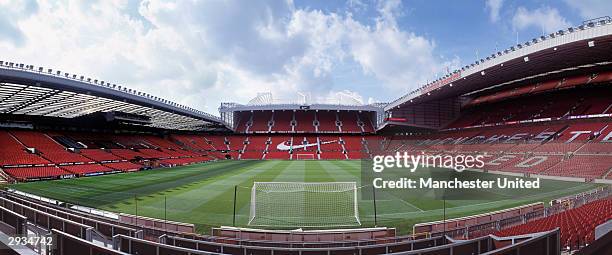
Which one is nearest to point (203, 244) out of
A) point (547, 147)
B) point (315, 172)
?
point (315, 172)

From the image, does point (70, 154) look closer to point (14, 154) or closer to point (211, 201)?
point (14, 154)

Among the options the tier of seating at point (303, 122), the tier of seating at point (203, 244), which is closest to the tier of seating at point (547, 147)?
the tier of seating at point (203, 244)

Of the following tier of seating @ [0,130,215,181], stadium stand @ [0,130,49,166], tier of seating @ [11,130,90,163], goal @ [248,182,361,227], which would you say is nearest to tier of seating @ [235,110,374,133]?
tier of seating @ [0,130,215,181]

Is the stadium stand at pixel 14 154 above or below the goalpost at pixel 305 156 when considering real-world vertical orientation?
above

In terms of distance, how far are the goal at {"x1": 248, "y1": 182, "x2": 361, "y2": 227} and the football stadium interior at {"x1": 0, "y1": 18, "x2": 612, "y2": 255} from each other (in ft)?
0.40

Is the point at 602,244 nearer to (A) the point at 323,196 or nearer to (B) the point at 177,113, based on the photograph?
(A) the point at 323,196

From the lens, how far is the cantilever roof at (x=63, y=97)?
66.4 ft

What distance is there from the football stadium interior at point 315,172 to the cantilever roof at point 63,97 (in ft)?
0.39

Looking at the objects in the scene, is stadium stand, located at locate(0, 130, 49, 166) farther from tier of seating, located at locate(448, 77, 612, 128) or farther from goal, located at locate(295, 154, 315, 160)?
tier of seating, located at locate(448, 77, 612, 128)

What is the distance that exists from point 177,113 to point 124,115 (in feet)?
19.3

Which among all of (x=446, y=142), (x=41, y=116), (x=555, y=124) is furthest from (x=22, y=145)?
(x=555, y=124)

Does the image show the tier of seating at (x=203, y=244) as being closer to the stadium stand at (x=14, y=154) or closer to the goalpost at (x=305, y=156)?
the stadium stand at (x=14, y=154)

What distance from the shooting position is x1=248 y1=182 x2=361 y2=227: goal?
12750 mm

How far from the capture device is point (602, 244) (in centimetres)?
358
